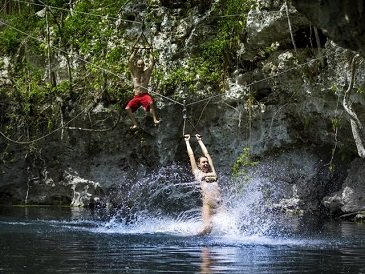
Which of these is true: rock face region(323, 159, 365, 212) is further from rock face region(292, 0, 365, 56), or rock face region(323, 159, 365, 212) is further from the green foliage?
rock face region(292, 0, 365, 56)

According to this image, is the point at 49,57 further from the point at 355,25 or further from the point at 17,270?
the point at 355,25

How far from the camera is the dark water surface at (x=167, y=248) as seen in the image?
824cm

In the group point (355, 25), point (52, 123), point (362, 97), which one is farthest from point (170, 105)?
point (355, 25)

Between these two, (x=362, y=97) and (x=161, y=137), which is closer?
(x=362, y=97)

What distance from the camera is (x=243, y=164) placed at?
52.3 ft

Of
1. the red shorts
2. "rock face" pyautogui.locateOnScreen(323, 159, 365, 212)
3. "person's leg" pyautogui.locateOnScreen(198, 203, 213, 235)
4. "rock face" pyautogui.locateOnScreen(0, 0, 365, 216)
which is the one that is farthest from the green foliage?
"person's leg" pyautogui.locateOnScreen(198, 203, 213, 235)

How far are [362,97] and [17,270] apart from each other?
908cm

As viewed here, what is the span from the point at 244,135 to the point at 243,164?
120cm

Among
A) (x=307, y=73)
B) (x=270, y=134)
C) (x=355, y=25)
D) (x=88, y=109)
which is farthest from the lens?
(x=88, y=109)

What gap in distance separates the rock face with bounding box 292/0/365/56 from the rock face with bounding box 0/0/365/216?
8.18 metres

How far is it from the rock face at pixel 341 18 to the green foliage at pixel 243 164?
10.2m

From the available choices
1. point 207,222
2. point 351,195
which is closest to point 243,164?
point 351,195

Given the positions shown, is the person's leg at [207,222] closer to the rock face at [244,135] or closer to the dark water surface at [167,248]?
the dark water surface at [167,248]

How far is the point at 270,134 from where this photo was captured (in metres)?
16.6
